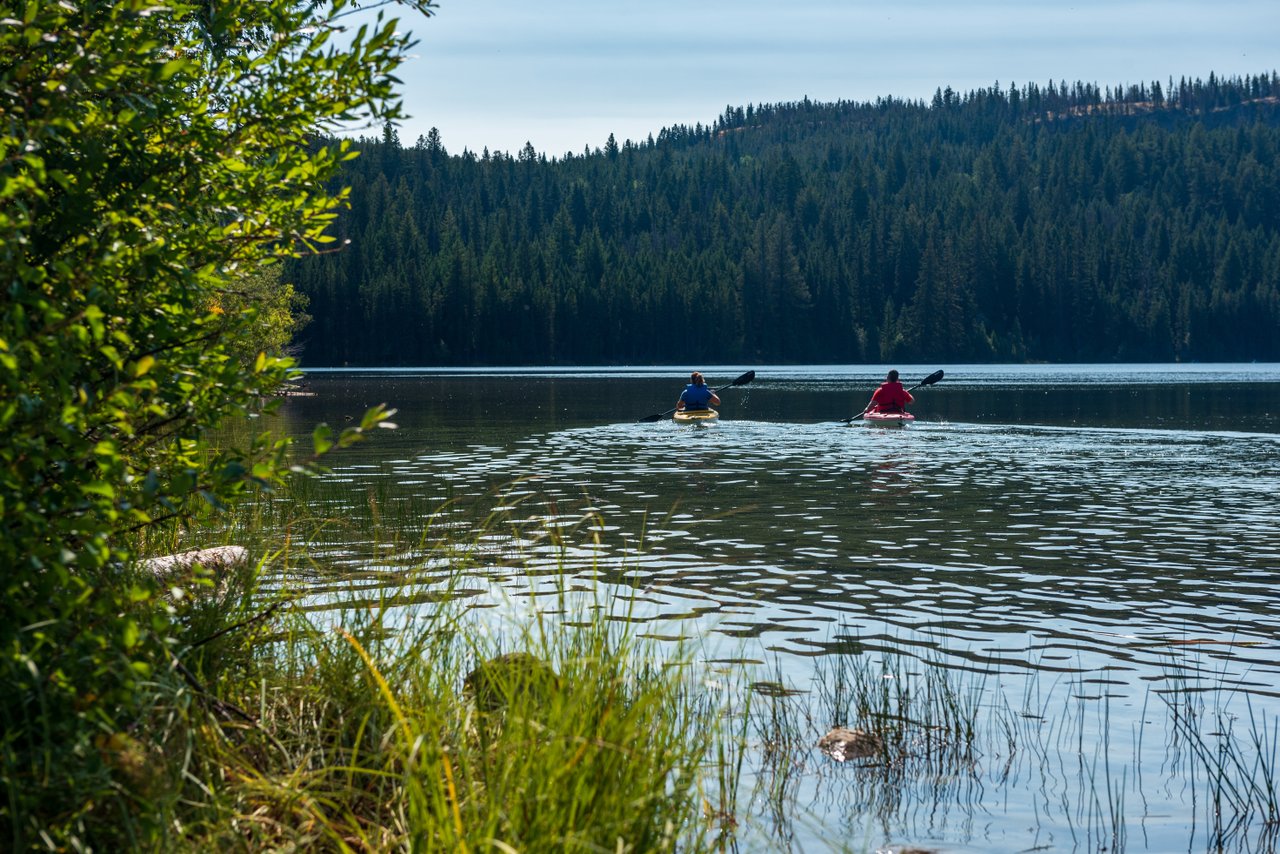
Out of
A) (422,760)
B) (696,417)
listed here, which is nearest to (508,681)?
(422,760)

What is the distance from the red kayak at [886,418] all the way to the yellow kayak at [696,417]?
493cm

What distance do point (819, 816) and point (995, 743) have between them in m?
1.76

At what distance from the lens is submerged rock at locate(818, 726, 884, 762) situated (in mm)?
8362

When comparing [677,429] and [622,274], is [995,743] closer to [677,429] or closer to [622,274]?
[677,429]

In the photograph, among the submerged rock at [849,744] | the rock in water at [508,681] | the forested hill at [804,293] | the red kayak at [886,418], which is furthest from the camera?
the forested hill at [804,293]

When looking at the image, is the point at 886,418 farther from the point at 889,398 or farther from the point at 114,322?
the point at 114,322

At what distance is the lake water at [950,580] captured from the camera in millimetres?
7684

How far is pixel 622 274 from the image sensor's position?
153375 millimetres

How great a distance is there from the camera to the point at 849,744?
843cm

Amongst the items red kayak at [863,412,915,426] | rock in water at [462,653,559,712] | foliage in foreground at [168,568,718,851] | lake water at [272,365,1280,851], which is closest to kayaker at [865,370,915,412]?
red kayak at [863,412,915,426]

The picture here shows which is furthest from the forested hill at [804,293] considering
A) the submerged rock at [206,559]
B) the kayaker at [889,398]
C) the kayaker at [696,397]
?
the submerged rock at [206,559]

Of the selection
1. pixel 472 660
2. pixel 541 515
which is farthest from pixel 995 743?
pixel 541 515

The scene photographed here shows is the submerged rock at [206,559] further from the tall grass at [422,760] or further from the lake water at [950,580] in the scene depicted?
the tall grass at [422,760]

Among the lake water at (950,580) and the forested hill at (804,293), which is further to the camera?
the forested hill at (804,293)
